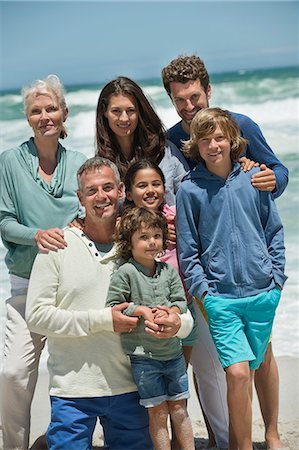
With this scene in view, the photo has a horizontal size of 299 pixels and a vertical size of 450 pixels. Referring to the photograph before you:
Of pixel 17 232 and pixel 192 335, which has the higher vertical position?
pixel 17 232

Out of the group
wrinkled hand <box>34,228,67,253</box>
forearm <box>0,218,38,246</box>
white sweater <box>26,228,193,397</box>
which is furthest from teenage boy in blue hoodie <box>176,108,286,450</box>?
forearm <box>0,218,38,246</box>

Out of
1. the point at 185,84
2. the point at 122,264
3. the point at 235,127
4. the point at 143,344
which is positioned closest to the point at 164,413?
the point at 143,344

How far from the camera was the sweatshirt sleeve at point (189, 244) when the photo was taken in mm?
3414

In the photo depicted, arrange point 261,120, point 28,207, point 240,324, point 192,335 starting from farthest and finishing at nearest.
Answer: point 261,120
point 28,207
point 192,335
point 240,324

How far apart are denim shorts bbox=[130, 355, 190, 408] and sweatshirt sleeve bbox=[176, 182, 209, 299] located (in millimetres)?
343

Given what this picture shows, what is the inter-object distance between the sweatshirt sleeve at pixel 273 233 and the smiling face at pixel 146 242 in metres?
0.53

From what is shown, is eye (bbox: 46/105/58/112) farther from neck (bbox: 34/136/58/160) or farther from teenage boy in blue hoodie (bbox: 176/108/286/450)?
teenage boy in blue hoodie (bbox: 176/108/286/450)

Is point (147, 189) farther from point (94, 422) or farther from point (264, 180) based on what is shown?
point (94, 422)

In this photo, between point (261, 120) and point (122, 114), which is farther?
point (261, 120)

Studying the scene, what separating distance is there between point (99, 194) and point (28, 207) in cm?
49

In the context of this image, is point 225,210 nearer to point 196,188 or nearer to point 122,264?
point 196,188

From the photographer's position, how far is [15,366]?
3691 millimetres

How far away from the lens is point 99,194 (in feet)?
10.9

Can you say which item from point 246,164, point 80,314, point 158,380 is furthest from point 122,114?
point 158,380
